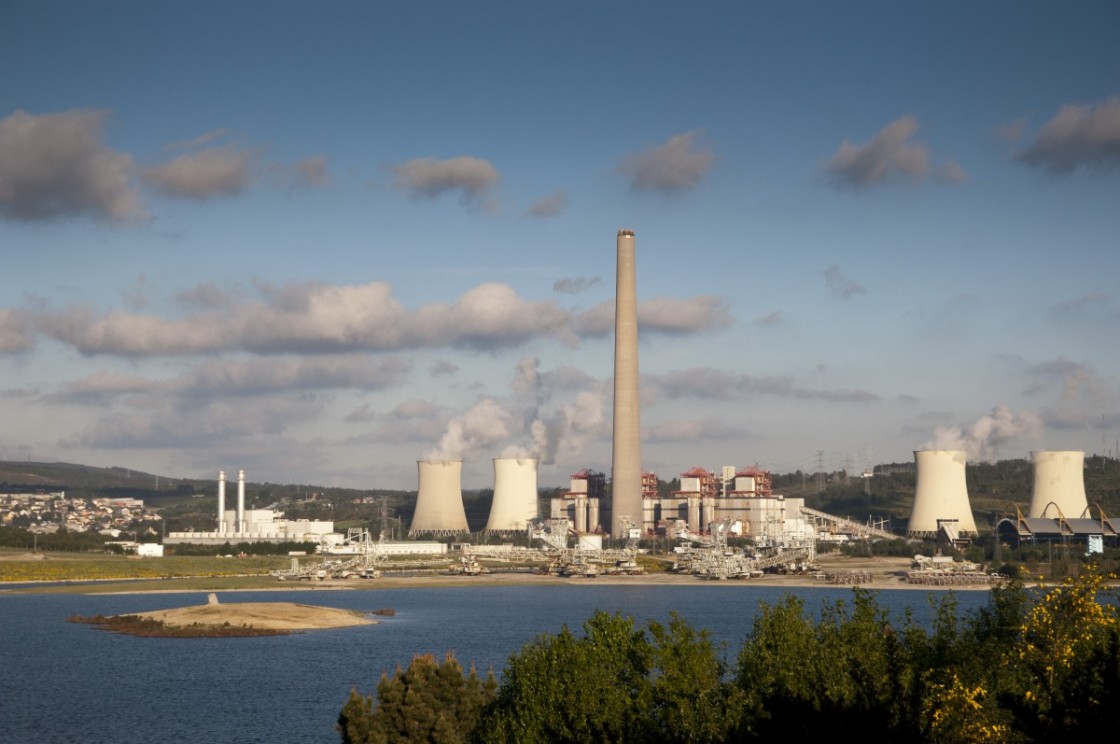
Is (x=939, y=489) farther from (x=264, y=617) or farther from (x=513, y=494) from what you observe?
(x=264, y=617)

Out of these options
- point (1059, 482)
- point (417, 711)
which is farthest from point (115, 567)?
point (417, 711)

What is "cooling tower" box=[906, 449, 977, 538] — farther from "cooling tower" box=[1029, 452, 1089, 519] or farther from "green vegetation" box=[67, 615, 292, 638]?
"green vegetation" box=[67, 615, 292, 638]

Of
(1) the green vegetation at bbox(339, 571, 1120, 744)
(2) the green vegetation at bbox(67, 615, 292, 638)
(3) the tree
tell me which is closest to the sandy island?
(2) the green vegetation at bbox(67, 615, 292, 638)

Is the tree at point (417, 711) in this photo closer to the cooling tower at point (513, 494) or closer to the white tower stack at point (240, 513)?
the cooling tower at point (513, 494)

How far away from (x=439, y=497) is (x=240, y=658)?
277ft

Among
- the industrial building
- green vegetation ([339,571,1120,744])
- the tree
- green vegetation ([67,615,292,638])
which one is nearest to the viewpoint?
green vegetation ([339,571,1120,744])

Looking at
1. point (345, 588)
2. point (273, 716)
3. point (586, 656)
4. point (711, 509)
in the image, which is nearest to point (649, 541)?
point (711, 509)

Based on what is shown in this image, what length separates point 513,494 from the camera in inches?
5591

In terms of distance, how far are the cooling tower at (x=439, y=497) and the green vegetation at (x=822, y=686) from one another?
374 ft

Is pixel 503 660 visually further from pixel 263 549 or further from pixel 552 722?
pixel 263 549


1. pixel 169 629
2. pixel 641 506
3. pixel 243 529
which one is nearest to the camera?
pixel 169 629

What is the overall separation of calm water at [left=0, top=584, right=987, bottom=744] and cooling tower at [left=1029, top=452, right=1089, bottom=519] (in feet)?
56.3

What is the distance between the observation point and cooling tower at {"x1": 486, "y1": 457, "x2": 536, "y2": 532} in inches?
5531

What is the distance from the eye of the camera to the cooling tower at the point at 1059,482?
115688 millimetres
